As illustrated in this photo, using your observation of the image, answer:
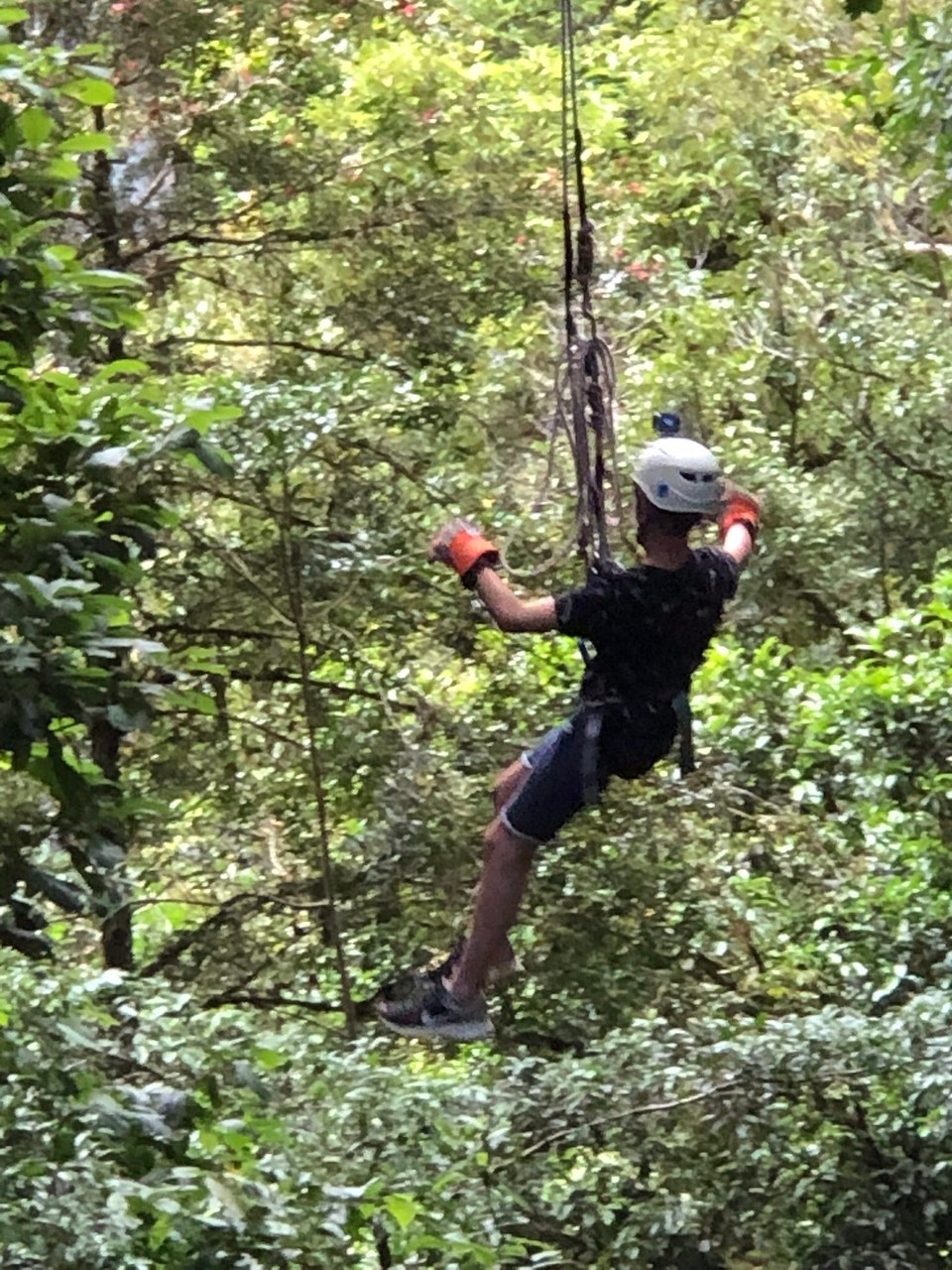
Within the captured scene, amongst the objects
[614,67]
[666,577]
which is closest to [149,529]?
[666,577]

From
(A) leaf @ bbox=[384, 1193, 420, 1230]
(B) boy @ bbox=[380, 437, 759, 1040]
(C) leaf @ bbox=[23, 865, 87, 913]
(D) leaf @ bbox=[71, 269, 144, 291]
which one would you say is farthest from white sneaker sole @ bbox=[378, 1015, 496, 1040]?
(D) leaf @ bbox=[71, 269, 144, 291]

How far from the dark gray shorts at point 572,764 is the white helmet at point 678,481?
331mm

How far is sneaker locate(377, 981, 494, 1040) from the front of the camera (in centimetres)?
278

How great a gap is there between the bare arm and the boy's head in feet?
0.68

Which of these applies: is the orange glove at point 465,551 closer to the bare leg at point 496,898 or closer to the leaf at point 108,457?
the bare leg at point 496,898

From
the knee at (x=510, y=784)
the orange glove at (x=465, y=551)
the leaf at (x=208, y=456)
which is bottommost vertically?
the knee at (x=510, y=784)

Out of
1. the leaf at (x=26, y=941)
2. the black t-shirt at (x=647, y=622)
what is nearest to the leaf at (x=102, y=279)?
the black t-shirt at (x=647, y=622)

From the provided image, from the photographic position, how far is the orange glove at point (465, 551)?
8.29ft

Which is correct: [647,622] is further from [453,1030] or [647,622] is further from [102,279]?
[102,279]

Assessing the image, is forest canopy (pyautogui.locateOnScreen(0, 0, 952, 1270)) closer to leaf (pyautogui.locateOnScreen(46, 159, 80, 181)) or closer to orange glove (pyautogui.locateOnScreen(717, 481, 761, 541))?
leaf (pyautogui.locateOnScreen(46, 159, 80, 181))

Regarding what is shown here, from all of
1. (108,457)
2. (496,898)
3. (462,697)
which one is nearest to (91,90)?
(108,457)

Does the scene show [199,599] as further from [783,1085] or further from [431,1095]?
[783,1085]

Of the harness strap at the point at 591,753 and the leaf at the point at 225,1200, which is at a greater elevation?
the harness strap at the point at 591,753

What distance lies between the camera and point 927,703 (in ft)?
12.5
